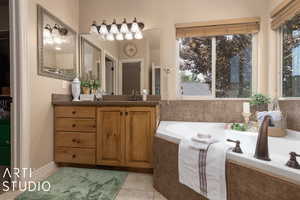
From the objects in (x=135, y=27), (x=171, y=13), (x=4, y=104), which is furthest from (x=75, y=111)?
(x=171, y=13)

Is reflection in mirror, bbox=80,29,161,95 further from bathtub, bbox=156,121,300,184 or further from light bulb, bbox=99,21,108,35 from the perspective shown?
bathtub, bbox=156,121,300,184

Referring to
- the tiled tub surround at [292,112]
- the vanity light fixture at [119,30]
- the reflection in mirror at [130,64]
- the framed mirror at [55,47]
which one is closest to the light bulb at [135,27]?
the vanity light fixture at [119,30]

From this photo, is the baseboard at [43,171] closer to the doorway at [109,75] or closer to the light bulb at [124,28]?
the doorway at [109,75]

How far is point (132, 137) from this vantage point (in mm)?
2062

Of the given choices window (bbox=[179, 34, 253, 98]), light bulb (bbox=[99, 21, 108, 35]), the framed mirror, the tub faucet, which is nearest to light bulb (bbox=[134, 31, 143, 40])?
light bulb (bbox=[99, 21, 108, 35])

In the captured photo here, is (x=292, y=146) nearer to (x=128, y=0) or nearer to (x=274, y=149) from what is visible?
(x=274, y=149)

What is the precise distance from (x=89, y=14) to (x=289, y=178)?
3.03 metres

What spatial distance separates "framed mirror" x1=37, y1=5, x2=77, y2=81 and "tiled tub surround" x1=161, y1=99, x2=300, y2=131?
4.85 ft

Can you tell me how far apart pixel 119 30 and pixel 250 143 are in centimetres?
226

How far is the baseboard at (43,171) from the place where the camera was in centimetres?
187

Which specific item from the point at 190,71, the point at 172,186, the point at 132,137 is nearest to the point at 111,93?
the point at 132,137

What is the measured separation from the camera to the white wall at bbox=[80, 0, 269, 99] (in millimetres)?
2277

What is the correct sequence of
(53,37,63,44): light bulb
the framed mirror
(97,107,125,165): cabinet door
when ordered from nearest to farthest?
the framed mirror
(97,107,125,165): cabinet door
(53,37,63,44): light bulb

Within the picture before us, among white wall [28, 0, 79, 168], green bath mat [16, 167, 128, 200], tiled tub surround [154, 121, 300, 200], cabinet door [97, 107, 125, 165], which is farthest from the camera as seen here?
cabinet door [97, 107, 125, 165]
